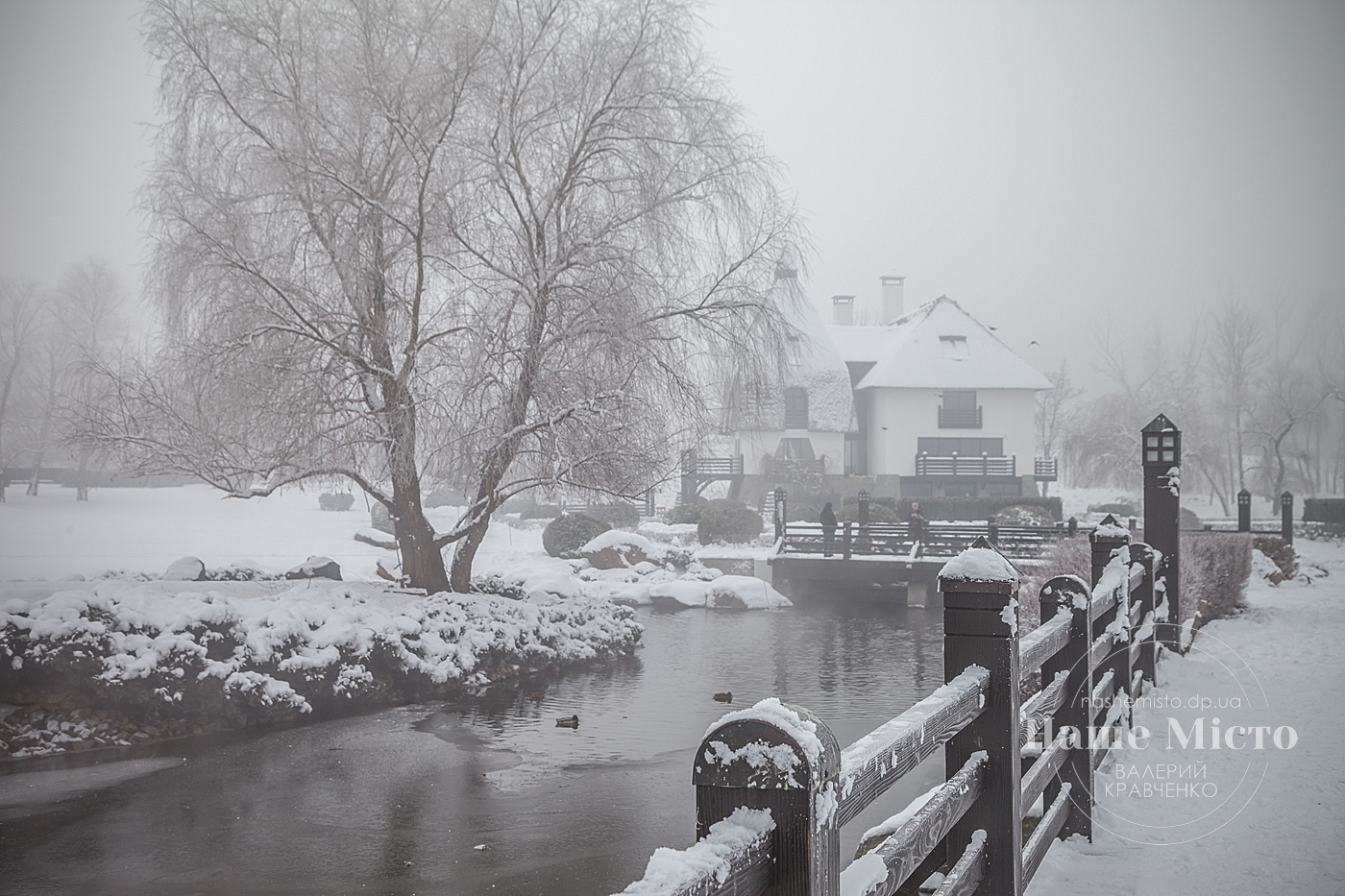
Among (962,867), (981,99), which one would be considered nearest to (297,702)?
(962,867)

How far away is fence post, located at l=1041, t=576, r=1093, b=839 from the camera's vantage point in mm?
4559

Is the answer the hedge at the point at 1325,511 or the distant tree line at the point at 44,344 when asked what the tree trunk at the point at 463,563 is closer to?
the distant tree line at the point at 44,344

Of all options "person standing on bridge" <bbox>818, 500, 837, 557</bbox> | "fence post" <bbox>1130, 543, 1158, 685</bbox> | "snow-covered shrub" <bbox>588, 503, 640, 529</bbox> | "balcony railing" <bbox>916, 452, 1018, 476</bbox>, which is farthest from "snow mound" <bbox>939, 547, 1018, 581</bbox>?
"balcony railing" <bbox>916, 452, 1018, 476</bbox>

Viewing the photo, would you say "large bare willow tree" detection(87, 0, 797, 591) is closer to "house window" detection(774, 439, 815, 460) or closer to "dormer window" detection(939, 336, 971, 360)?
"house window" detection(774, 439, 815, 460)

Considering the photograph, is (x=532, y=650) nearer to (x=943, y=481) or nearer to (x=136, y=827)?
(x=136, y=827)

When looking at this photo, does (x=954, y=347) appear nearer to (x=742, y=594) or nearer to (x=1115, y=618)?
(x=742, y=594)

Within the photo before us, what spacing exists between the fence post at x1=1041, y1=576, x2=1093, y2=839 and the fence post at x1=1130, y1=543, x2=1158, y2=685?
3.12m

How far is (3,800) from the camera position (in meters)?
Answer: 8.02

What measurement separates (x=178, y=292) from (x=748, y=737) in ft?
45.5

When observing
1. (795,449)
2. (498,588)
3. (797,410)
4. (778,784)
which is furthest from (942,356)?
(778,784)

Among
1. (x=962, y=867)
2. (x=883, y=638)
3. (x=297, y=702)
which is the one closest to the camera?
(x=962, y=867)

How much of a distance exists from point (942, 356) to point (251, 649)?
117 feet

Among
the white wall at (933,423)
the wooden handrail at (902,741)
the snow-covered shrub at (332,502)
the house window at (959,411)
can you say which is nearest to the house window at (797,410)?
the white wall at (933,423)

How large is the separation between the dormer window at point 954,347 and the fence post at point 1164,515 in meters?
31.8
